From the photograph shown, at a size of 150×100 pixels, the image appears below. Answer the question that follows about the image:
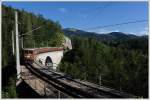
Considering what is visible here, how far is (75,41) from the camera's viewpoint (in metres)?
96.2

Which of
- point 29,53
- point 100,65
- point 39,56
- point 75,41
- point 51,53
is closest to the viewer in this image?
point 29,53

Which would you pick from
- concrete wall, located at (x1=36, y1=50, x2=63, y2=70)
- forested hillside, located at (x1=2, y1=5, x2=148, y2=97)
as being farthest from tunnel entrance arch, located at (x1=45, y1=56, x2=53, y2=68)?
forested hillside, located at (x1=2, y1=5, x2=148, y2=97)

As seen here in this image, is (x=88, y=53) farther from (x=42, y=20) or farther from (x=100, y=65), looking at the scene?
(x=42, y=20)

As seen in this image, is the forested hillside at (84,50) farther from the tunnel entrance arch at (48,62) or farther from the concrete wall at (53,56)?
the tunnel entrance arch at (48,62)

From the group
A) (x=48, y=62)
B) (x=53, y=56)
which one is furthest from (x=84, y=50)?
(x=48, y=62)

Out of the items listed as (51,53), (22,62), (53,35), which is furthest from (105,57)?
(22,62)

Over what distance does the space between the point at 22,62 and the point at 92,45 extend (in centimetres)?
6081

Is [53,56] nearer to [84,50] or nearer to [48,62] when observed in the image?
[48,62]

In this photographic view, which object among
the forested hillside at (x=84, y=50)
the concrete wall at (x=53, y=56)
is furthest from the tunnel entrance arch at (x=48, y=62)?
the forested hillside at (x=84, y=50)

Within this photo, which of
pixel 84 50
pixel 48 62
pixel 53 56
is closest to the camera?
pixel 48 62

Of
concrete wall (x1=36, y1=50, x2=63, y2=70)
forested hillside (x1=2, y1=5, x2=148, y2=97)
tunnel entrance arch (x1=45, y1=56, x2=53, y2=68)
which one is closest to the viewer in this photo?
tunnel entrance arch (x1=45, y1=56, x2=53, y2=68)

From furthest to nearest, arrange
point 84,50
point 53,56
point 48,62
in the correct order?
point 84,50
point 53,56
point 48,62

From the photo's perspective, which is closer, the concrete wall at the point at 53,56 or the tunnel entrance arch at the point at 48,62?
the tunnel entrance arch at the point at 48,62

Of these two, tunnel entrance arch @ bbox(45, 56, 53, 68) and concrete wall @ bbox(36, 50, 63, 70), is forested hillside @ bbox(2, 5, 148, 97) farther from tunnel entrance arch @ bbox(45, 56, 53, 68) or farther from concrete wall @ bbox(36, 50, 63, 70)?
tunnel entrance arch @ bbox(45, 56, 53, 68)
